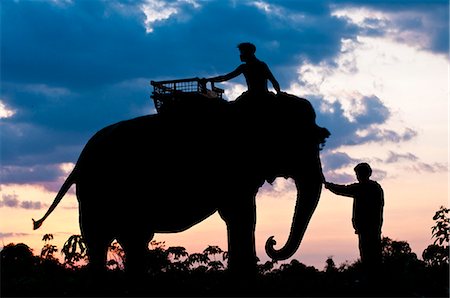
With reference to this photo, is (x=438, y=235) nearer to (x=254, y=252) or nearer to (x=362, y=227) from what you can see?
(x=362, y=227)

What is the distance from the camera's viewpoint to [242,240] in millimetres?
11859

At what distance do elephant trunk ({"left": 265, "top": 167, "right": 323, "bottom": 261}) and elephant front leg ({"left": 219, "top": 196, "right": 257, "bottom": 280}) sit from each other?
1.13ft

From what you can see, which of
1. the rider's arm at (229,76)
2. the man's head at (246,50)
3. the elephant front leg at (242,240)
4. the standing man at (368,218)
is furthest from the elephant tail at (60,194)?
the standing man at (368,218)

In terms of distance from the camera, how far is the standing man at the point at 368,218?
11.9m

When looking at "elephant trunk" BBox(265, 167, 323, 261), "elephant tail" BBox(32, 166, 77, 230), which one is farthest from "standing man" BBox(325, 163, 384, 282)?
"elephant tail" BBox(32, 166, 77, 230)

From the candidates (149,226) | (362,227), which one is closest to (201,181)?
(149,226)

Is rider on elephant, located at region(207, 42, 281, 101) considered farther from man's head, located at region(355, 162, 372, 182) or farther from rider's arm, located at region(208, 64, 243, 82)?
man's head, located at region(355, 162, 372, 182)

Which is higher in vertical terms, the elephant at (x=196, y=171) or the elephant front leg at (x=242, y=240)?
the elephant at (x=196, y=171)

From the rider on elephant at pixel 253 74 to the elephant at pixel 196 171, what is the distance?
0.08 meters

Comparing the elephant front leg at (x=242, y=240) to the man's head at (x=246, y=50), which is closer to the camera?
the elephant front leg at (x=242, y=240)

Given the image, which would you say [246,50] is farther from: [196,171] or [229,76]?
[196,171]

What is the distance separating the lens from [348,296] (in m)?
11.2

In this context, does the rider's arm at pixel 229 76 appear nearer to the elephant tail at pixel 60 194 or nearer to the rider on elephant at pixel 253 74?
the rider on elephant at pixel 253 74

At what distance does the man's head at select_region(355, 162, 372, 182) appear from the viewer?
12031 millimetres
